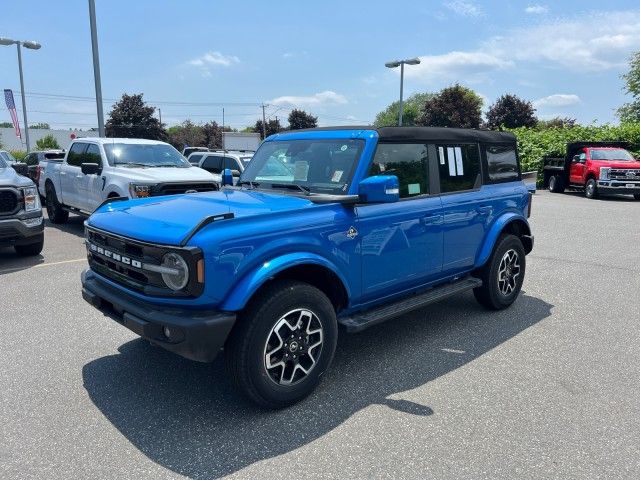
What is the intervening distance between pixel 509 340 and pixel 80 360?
3804mm

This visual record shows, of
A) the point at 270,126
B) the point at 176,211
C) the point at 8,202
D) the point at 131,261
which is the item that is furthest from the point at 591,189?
the point at 270,126

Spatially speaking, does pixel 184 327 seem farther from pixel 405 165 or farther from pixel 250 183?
pixel 405 165

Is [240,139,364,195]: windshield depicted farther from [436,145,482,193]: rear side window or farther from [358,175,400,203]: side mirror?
[436,145,482,193]: rear side window

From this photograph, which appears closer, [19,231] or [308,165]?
[308,165]

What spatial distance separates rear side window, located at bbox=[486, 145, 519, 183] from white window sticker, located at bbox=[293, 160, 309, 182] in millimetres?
2186

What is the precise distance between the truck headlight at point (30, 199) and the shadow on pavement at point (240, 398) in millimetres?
4355

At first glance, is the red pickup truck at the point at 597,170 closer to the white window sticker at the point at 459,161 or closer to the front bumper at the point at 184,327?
the white window sticker at the point at 459,161

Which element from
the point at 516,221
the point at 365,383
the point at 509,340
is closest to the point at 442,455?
the point at 365,383

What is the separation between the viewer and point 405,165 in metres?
4.33

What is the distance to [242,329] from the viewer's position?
313 cm

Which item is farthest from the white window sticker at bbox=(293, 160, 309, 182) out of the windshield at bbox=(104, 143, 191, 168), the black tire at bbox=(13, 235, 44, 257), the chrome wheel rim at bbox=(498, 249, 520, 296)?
the windshield at bbox=(104, 143, 191, 168)

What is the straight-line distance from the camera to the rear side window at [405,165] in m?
4.07

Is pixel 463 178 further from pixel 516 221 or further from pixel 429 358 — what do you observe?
pixel 429 358

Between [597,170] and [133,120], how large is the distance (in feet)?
136
